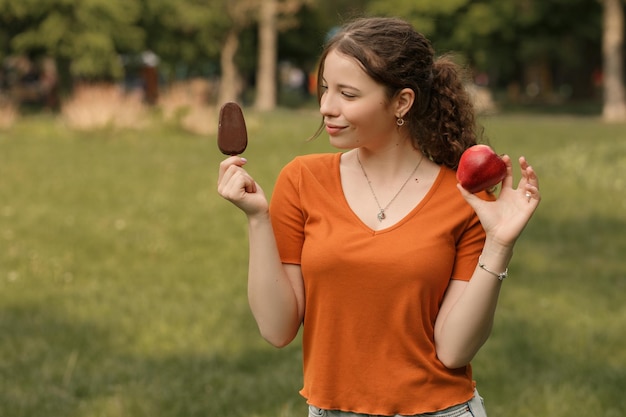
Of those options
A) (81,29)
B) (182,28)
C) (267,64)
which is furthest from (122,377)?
(267,64)

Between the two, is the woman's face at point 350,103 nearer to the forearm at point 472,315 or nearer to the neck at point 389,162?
the neck at point 389,162

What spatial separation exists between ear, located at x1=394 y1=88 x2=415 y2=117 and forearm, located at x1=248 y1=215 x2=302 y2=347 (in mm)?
467

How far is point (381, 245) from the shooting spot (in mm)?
2629

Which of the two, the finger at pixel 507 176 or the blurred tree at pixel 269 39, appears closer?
the finger at pixel 507 176

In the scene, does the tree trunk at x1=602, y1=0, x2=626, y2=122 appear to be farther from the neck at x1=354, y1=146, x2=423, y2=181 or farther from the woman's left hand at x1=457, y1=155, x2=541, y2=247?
the woman's left hand at x1=457, y1=155, x2=541, y2=247

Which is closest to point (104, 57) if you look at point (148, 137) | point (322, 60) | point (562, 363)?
point (148, 137)

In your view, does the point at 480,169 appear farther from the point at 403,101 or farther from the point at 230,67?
the point at 230,67

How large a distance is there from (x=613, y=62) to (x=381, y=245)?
3453 centimetres

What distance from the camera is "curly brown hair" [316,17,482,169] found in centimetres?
268

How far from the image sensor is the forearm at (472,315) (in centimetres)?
261

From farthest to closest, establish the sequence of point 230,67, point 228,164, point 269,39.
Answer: point 230,67, point 269,39, point 228,164

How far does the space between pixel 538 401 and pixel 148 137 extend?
16.5 m

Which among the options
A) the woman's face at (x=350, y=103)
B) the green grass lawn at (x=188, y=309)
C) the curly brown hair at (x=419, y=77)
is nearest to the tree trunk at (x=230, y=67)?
the green grass lawn at (x=188, y=309)

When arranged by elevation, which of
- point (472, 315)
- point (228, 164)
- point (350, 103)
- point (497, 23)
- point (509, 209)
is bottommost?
point (472, 315)
